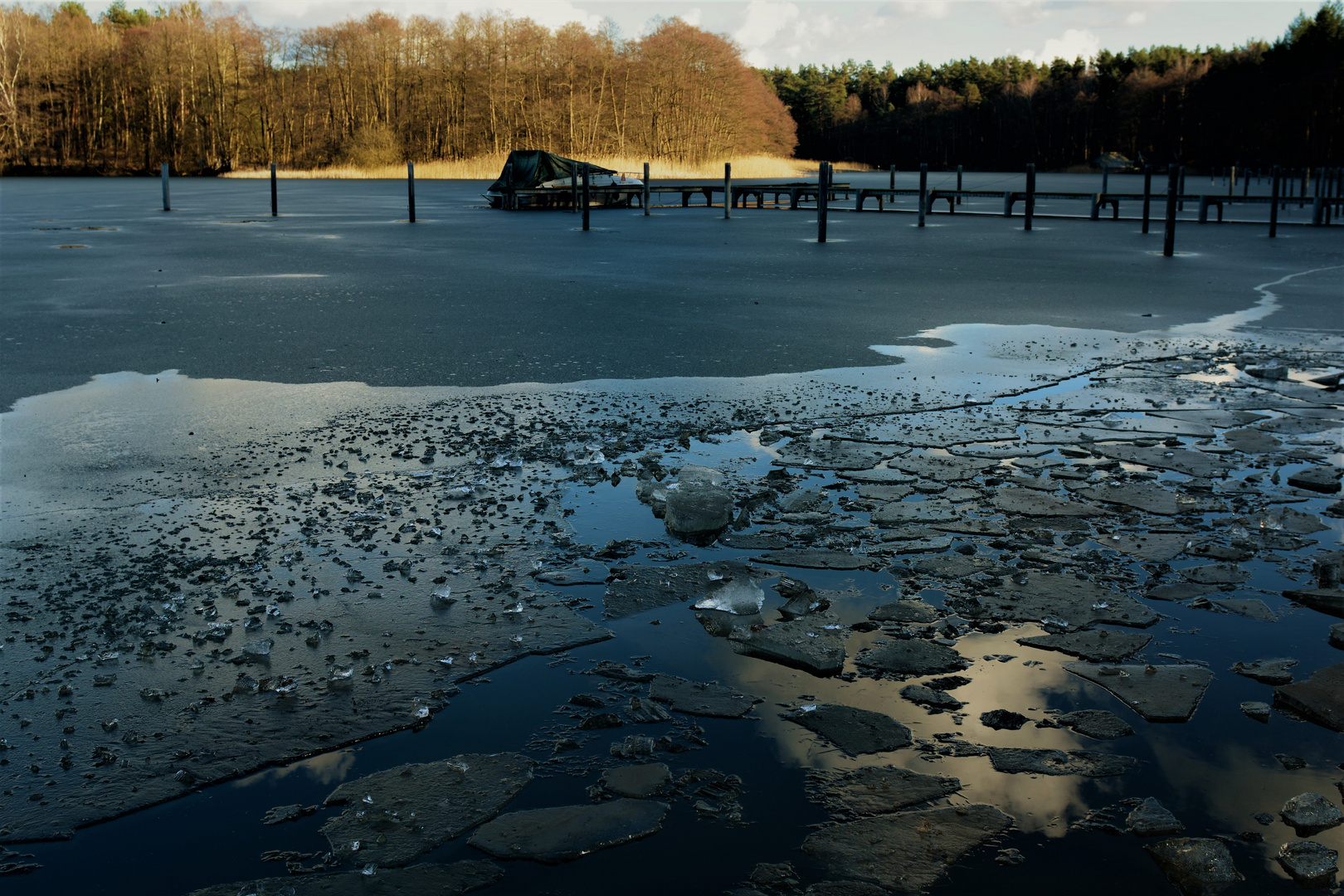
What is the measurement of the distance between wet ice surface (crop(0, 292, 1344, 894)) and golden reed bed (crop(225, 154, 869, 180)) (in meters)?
55.3

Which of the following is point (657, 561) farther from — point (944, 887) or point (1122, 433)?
point (1122, 433)

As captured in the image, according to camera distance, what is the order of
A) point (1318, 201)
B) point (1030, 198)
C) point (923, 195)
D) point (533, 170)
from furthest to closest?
point (533, 170) → point (923, 195) → point (1030, 198) → point (1318, 201)

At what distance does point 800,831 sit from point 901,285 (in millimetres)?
11119

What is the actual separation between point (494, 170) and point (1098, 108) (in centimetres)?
6997

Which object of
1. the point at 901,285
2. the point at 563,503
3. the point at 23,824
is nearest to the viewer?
the point at 23,824

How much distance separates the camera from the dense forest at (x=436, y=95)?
77375mm

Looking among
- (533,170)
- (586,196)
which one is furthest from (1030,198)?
(533,170)

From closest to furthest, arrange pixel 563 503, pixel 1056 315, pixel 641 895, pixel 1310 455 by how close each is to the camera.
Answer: pixel 641 895 → pixel 563 503 → pixel 1310 455 → pixel 1056 315

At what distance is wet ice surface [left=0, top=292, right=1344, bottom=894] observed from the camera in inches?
91.1

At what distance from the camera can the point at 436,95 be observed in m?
85.8

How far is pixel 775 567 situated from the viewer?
12.8 ft

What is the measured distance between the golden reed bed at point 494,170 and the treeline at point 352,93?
18.4 ft

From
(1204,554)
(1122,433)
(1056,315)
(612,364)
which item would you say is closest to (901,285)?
(1056,315)

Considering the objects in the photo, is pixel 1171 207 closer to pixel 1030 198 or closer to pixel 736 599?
pixel 1030 198
